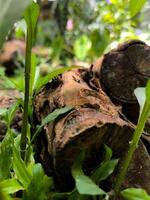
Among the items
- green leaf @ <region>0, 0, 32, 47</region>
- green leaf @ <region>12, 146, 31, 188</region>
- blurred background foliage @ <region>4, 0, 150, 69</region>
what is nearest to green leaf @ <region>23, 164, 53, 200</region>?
green leaf @ <region>12, 146, 31, 188</region>

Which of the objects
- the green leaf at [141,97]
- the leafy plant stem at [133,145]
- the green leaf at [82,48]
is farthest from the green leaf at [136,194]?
the green leaf at [82,48]

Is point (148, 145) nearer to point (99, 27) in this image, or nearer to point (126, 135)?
point (126, 135)

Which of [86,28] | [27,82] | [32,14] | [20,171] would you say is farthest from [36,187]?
[86,28]

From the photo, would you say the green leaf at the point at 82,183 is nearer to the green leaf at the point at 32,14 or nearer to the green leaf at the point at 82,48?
the green leaf at the point at 32,14

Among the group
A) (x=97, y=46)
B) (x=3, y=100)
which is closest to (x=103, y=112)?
(x=3, y=100)

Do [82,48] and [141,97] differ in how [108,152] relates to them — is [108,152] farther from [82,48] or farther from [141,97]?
[82,48]
